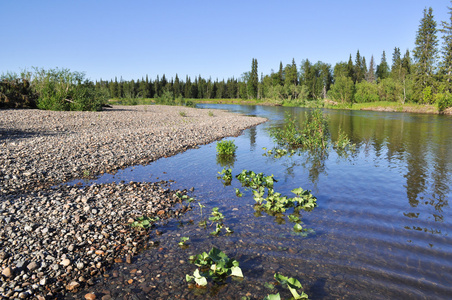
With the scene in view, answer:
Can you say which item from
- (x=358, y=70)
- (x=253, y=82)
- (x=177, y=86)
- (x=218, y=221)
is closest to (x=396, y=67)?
(x=358, y=70)

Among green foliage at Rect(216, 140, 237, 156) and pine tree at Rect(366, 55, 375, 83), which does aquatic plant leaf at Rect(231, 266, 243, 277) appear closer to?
green foliage at Rect(216, 140, 237, 156)

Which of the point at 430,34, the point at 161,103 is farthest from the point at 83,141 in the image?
the point at 430,34

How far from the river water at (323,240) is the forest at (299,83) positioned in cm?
685

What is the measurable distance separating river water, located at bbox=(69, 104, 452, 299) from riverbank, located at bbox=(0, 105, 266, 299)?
26.1 inches

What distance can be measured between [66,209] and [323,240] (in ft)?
23.3

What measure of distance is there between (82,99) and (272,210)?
28448mm

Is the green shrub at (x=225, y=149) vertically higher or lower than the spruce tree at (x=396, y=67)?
lower

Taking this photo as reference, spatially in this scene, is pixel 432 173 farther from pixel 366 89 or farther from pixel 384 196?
pixel 366 89

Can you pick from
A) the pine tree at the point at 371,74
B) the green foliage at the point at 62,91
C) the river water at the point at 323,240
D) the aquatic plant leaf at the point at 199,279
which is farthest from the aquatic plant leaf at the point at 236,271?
the pine tree at the point at 371,74

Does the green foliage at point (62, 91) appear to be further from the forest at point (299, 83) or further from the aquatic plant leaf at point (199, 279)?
the aquatic plant leaf at point (199, 279)

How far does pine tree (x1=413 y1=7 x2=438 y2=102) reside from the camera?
61969 millimetres

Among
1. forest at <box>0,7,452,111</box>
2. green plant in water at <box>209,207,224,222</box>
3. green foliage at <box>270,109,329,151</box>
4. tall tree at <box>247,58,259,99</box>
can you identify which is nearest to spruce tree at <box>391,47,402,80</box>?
forest at <box>0,7,452,111</box>

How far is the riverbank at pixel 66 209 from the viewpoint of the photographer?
5.39 m

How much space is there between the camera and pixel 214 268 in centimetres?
547
